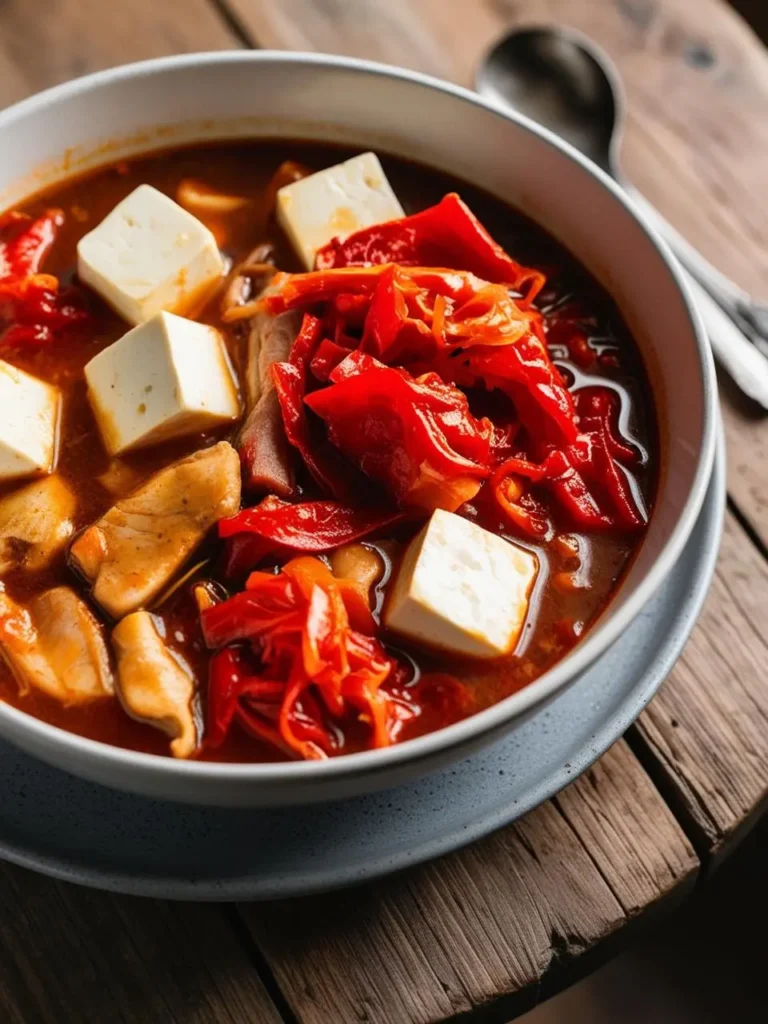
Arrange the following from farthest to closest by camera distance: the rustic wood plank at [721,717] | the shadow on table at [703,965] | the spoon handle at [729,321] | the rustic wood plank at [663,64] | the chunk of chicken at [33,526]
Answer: the shadow on table at [703,965]
the rustic wood plank at [663,64]
the spoon handle at [729,321]
the rustic wood plank at [721,717]
the chunk of chicken at [33,526]

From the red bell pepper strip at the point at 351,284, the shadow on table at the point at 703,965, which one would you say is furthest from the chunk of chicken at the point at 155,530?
the shadow on table at the point at 703,965

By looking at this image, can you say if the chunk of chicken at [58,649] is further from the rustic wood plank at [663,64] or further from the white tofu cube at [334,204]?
the rustic wood plank at [663,64]

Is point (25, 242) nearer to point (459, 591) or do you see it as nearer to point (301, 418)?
point (301, 418)

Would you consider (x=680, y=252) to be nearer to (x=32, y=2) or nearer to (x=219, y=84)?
(x=219, y=84)

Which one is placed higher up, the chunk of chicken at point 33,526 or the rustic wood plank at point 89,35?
the rustic wood plank at point 89,35

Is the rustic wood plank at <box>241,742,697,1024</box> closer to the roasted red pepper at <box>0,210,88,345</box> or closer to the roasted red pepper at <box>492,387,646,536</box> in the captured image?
the roasted red pepper at <box>492,387,646,536</box>

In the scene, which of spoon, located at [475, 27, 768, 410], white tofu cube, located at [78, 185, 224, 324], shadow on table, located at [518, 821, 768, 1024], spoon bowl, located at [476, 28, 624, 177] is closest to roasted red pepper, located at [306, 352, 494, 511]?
white tofu cube, located at [78, 185, 224, 324]

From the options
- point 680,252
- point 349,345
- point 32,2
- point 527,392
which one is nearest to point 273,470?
point 349,345
